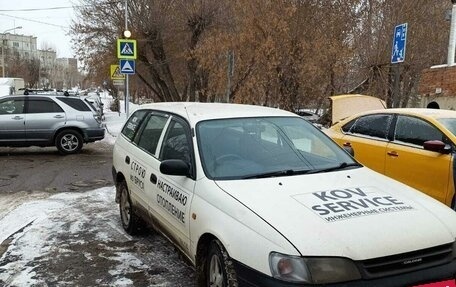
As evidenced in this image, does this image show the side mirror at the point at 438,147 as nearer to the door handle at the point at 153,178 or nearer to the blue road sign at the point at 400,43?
the door handle at the point at 153,178

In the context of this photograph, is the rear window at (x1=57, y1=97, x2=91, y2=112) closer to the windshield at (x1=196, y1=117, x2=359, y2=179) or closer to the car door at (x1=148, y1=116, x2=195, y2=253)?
the car door at (x1=148, y1=116, x2=195, y2=253)

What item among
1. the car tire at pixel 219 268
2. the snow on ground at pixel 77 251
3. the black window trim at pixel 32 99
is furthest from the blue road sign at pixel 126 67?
the car tire at pixel 219 268

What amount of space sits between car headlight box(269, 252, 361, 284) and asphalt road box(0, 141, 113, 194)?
21.4ft

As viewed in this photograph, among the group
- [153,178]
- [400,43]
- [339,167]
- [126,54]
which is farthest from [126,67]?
[339,167]

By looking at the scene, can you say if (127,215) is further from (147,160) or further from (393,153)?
(393,153)

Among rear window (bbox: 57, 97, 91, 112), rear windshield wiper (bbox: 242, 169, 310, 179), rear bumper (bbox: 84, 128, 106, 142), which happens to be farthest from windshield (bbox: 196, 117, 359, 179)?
rear window (bbox: 57, 97, 91, 112)

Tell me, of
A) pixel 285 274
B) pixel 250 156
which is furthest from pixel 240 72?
pixel 285 274

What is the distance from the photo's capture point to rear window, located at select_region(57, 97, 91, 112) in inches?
516

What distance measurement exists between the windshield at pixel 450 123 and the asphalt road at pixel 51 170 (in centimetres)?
609

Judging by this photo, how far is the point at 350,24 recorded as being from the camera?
1722 cm

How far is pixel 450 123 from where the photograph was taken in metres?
6.08

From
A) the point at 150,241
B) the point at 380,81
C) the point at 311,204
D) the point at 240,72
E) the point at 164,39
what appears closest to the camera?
the point at 311,204

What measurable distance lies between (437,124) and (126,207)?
163 inches

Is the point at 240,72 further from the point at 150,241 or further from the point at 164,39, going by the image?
the point at 150,241
